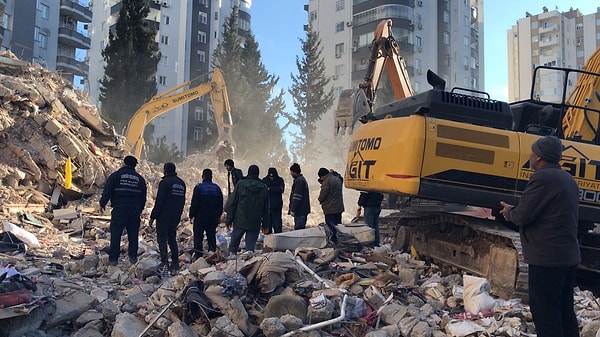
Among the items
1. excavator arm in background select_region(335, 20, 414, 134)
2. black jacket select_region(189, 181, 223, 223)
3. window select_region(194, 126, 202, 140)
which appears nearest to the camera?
black jacket select_region(189, 181, 223, 223)

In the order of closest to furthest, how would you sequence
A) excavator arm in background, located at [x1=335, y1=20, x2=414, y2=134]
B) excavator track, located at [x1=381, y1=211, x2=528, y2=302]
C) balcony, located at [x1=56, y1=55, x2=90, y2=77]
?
excavator track, located at [x1=381, y1=211, x2=528, y2=302], excavator arm in background, located at [x1=335, y1=20, x2=414, y2=134], balcony, located at [x1=56, y1=55, x2=90, y2=77]

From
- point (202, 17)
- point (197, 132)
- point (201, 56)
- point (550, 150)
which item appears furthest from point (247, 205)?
point (202, 17)

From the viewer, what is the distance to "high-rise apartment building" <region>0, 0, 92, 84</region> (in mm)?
37594

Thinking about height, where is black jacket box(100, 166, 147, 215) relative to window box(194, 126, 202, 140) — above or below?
below

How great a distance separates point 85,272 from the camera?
7160 millimetres

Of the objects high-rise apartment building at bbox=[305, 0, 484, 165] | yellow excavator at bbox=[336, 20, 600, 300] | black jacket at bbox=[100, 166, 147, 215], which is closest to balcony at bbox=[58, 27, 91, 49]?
high-rise apartment building at bbox=[305, 0, 484, 165]

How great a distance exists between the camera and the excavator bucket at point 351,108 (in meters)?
8.46

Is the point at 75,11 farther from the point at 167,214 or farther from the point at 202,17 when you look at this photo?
the point at 167,214

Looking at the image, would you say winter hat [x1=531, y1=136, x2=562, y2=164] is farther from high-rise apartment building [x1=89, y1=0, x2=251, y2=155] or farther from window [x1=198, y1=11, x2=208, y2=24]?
window [x1=198, y1=11, x2=208, y2=24]

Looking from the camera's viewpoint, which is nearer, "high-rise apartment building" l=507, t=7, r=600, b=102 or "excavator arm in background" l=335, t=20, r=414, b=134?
"excavator arm in background" l=335, t=20, r=414, b=134

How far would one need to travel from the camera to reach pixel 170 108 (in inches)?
719

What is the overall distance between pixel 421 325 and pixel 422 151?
2043 mm

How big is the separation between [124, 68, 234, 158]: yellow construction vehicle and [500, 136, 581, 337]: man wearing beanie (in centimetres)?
1511

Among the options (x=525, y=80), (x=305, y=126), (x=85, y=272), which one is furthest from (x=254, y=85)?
(x=525, y=80)
